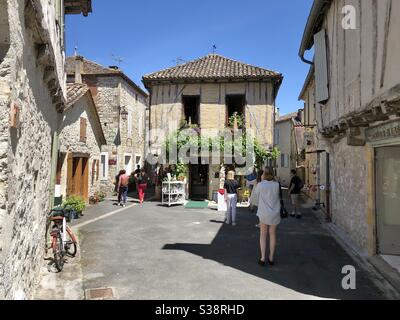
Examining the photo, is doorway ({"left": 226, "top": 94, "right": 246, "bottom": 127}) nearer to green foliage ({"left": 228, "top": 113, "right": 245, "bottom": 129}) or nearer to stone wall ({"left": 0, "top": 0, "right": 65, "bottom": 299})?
green foliage ({"left": 228, "top": 113, "right": 245, "bottom": 129})

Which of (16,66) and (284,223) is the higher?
(16,66)

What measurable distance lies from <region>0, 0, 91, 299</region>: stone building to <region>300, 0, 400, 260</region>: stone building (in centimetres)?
410

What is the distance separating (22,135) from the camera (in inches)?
137

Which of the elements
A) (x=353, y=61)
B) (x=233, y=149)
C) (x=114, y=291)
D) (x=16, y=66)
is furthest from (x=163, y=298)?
(x=233, y=149)

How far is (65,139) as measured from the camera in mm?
Result: 10672

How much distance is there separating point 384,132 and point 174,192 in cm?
929

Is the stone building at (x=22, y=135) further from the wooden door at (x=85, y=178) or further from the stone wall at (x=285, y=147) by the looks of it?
the stone wall at (x=285, y=147)

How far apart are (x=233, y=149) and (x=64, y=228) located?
983 cm

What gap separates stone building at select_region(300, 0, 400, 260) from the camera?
4.91 meters

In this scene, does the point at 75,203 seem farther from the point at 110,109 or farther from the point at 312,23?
the point at 110,109

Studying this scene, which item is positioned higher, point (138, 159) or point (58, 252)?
point (138, 159)

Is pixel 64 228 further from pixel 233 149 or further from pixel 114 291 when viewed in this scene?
pixel 233 149

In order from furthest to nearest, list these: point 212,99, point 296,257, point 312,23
Result: point 212,99 < point 312,23 < point 296,257

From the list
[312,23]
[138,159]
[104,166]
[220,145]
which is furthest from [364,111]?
[138,159]
